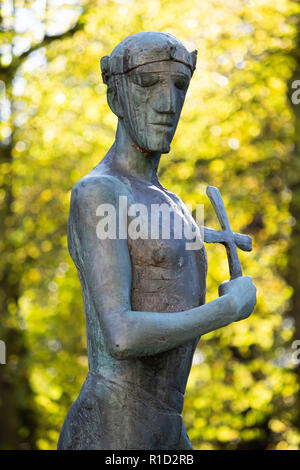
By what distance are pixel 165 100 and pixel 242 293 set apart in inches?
40.7

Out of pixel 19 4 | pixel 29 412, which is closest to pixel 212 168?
pixel 19 4

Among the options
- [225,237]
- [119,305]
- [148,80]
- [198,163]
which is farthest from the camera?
[198,163]

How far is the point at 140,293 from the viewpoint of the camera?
3.67 m

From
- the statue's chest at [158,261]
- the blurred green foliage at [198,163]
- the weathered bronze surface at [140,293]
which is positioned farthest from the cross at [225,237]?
the blurred green foliage at [198,163]

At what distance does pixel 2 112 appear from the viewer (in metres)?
13.4

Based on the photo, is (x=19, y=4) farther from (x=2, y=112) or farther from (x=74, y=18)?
(x=2, y=112)

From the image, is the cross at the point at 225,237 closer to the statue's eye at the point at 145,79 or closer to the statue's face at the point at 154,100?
the statue's face at the point at 154,100

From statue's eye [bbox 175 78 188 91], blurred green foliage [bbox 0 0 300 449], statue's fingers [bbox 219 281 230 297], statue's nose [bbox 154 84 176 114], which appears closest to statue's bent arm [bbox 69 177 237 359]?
statue's fingers [bbox 219 281 230 297]

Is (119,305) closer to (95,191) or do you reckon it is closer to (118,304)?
(118,304)

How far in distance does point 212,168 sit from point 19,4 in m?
4.48

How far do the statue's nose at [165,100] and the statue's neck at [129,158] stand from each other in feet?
0.94

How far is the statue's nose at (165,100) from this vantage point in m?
3.79

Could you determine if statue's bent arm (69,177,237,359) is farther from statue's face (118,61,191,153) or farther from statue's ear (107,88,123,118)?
statue's ear (107,88,123,118)

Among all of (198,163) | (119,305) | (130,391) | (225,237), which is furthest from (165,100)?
(198,163)
